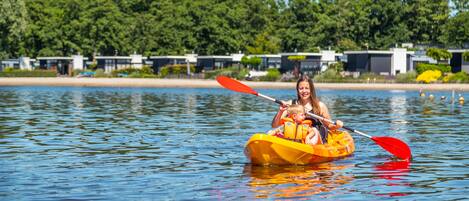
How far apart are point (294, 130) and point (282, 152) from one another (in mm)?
622

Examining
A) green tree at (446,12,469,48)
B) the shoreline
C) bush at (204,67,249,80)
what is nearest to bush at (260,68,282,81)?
bush at (204,67,249,80)

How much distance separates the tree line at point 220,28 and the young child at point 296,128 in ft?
292

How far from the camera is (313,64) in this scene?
101 m

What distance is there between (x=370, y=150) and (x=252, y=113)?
17.6m

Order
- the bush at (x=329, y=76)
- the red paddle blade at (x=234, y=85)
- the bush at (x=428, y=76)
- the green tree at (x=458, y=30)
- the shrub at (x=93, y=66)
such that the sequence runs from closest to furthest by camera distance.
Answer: the red paddle blade at (x=234, y=85) → the bush at (x=428, y=76) → the bush at (x=329, y=76) → the green tree at (x=458, y=30) → the shrub at (x=93, y=66)

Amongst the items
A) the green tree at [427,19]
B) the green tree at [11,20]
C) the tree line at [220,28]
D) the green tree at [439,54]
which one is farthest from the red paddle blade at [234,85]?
the green tree at [427,19]

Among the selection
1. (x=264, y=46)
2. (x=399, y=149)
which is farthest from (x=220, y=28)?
(x=399, y=149)

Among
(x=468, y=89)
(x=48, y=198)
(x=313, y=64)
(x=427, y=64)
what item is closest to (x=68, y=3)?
(x=313, y=64)

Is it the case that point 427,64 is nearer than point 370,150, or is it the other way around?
point 370,150

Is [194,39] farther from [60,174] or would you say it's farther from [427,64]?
[60,174]

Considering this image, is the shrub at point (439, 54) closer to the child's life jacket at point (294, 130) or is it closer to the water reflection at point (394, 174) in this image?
the water reflection at point (394, 174)

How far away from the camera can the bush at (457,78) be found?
8530cm

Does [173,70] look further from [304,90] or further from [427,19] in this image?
[304,90]

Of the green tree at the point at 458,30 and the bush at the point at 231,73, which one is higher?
the green tree at the point at 458,30
